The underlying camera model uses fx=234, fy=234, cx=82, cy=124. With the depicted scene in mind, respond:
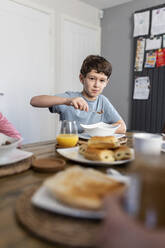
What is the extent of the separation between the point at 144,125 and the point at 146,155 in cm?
337

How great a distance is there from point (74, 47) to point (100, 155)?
3217 millimetres

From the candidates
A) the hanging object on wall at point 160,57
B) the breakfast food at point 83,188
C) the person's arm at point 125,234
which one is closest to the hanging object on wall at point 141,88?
the hanging object on wall at point 160,57

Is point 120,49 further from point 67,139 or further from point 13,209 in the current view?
point 13,209

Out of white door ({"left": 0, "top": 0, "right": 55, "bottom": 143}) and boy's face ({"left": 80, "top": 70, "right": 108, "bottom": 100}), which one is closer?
boy's face ({"left": 80, "top": 70, "right": 108, "bottom": 100})

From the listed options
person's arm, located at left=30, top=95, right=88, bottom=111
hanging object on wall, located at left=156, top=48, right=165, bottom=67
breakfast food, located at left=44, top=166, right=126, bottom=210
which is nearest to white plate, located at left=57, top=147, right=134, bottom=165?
breakfast food, located at left=44, top=166, right=126, bottom=210

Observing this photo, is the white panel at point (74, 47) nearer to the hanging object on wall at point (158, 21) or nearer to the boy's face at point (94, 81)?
the hanging object on wall at point (158, 21)

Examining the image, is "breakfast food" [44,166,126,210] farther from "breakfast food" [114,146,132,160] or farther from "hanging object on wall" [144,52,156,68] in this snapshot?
"hanging object on wall" [144,52,156,68]

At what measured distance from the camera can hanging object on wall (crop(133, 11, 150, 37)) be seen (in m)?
3.43

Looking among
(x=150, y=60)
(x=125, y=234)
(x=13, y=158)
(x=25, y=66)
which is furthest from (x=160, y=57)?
(x=125, y=234)

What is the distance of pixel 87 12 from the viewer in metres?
3.87

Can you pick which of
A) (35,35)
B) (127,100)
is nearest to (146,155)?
(35,35)

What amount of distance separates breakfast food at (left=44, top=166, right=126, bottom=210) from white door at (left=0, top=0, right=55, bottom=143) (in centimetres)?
259

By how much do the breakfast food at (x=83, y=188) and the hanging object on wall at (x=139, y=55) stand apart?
3.29m

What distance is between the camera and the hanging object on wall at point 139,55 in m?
3.51
